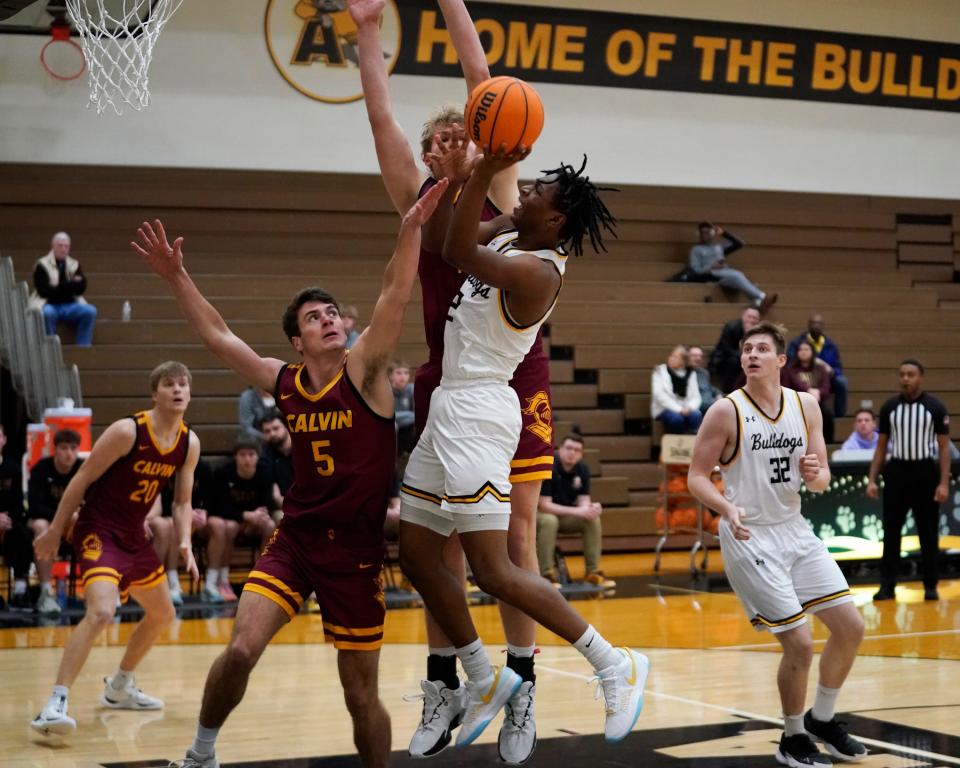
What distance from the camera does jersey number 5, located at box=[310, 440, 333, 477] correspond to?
207 inches

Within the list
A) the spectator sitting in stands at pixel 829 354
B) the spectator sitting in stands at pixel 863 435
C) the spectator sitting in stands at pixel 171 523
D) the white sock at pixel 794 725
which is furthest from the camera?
the spectator sitting in stands at pixel 829 354

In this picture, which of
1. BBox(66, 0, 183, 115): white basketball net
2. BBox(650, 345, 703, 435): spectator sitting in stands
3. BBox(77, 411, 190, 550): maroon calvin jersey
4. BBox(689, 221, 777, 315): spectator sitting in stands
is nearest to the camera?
BBox(77, 411, 190, 550): maroon calvin jersey

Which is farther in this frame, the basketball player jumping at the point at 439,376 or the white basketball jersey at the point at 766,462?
the white basketball jersey at the point at 766,462

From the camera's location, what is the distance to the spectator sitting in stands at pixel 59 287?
44.1 feet

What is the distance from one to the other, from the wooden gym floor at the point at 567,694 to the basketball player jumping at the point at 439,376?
3.24 ft

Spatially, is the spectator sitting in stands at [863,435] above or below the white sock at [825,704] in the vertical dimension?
above

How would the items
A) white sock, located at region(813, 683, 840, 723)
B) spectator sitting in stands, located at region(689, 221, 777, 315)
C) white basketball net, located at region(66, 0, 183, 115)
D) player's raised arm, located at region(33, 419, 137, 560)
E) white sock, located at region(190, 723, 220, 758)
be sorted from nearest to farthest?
1. white sock, located at region(190, 723, 220, 758)
2. white sock, located at region(813, 683, 840, 723)
3. player's raised arm, located at region(33, 419, 137, 560)
4. white basketball net, located at region(66, 0, 183, 115)
5. spectator sitting in stands, located at region(689, 221, 777, 315)

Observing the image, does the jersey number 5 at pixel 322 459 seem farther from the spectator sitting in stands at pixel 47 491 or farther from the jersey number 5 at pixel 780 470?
the spectator sitting in stands at pixel 47 491

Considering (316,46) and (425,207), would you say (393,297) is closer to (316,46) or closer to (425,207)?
(425,207)

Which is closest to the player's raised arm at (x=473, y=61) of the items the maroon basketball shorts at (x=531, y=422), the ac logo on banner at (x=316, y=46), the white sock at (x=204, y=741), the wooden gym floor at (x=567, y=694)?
the maroon basketball shorts at (x=531, y=422)

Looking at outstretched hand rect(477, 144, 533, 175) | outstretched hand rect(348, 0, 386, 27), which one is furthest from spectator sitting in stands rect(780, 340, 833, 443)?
outstretched hand rect(477, 144, 533, 175)

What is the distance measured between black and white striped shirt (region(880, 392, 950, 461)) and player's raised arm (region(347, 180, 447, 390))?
7.34 metres

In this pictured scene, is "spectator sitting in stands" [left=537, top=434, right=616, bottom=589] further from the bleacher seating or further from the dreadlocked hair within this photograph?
the dreadlocked hair

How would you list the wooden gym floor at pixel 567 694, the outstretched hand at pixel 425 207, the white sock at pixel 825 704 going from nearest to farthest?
the outstretched hand at pixel 425 207 < the white sock at pixel 825 704 < the wooden gym floor at pixel 567 694
